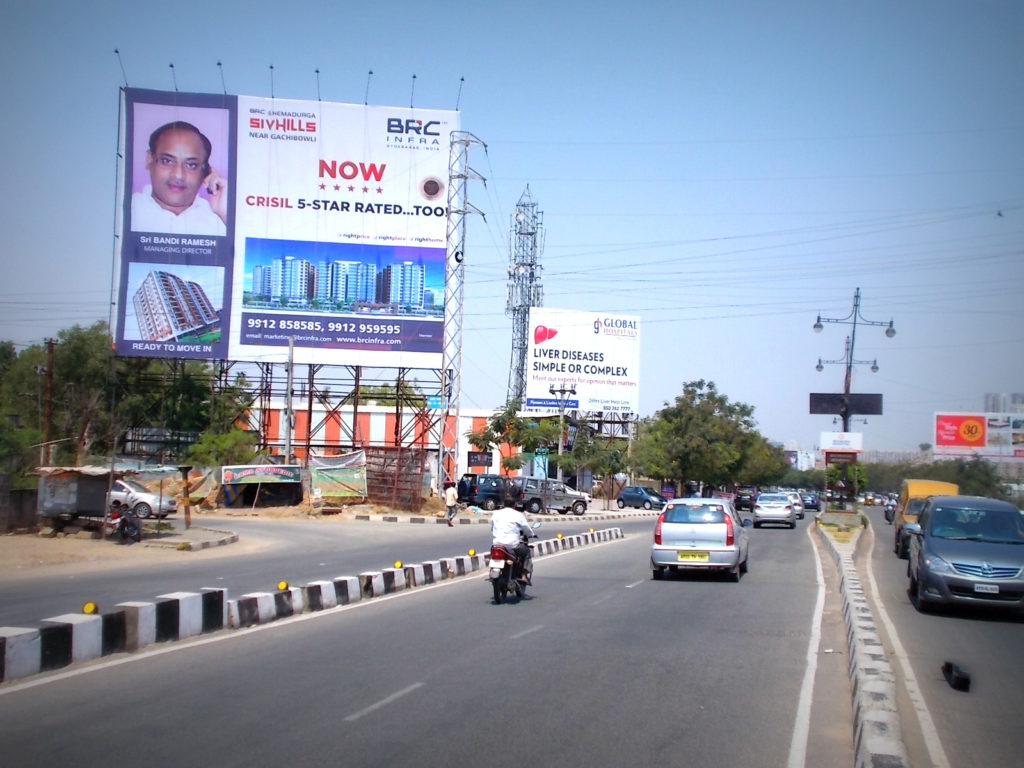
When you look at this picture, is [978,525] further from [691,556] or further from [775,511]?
[775,511]

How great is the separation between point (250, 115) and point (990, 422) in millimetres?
53367

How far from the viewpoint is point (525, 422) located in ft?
203

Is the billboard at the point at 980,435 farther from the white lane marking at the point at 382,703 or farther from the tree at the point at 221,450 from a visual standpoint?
the white lane marking at the point at 382,703

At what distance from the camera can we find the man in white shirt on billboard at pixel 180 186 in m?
41.7

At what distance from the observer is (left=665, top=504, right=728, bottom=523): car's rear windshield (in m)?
18.1

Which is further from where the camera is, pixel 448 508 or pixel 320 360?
pixel 320 360

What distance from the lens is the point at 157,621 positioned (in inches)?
406

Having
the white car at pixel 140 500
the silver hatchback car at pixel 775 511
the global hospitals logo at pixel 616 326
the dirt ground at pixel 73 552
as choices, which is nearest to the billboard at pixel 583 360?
the global hospitals logo at pixel 616 326

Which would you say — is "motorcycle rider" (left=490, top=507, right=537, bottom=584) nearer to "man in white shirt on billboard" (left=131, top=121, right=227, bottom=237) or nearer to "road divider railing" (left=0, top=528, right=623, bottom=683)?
"road divider railing" (left=0, top=528, right=623, bottom=683)

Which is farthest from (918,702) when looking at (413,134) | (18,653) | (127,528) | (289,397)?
(413,134)

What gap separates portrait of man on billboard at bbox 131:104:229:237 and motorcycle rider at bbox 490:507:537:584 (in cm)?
3088

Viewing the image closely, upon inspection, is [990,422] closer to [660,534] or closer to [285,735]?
[660,534]

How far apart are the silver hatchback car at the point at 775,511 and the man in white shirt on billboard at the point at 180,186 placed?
84.0 feet

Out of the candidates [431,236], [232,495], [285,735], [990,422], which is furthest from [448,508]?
[990,422]
